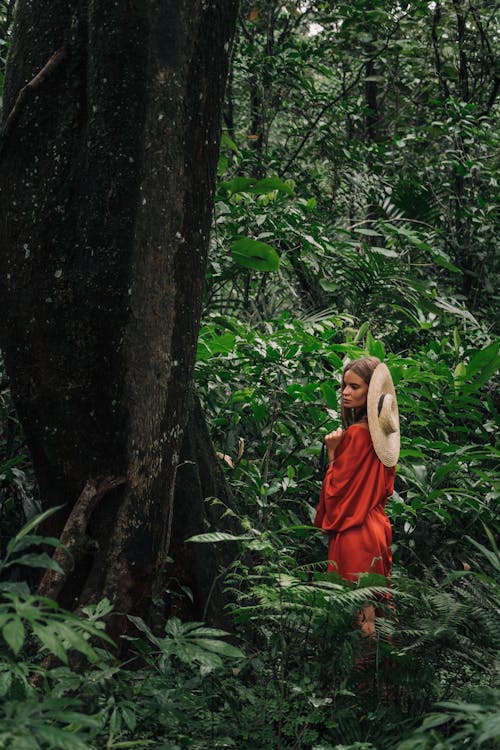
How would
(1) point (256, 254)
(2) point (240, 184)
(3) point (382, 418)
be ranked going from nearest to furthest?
(3) point (382, 418) < (1) point (256, 254) < (2) point (240, 184)

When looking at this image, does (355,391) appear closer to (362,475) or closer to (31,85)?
(362,475)

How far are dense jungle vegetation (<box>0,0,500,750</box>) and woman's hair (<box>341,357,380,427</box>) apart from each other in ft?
1.19

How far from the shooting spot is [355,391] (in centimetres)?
436

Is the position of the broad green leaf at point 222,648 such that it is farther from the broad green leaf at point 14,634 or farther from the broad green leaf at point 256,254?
the broad green leaf at point 256,254

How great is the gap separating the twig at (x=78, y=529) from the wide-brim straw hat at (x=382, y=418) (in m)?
1.75

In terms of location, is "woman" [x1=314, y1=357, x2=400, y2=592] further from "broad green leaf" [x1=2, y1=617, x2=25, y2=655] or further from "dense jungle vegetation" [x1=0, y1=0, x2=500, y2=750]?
"broad green leaf" [x1=2, y1=617, x2=25, y2=655]

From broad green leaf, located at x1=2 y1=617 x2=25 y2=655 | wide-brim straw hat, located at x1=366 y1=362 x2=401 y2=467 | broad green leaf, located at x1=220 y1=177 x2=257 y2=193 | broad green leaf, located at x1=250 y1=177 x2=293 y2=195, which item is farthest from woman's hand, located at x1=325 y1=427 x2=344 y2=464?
broad green leaf, located at x1=2 y1=617 x2=25 y2=655

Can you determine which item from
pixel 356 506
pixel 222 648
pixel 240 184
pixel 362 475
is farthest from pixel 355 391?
pixel 222 648

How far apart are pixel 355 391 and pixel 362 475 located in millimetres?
450

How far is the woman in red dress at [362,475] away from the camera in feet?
13.8

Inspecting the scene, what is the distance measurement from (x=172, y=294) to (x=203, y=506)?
3.31ft

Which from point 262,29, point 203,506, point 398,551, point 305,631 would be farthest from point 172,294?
point 262,29

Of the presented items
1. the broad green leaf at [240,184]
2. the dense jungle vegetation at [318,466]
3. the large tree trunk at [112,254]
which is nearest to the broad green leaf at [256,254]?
the dense jungle vegetation at [318,466]

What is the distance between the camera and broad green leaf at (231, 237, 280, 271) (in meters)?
4.60
